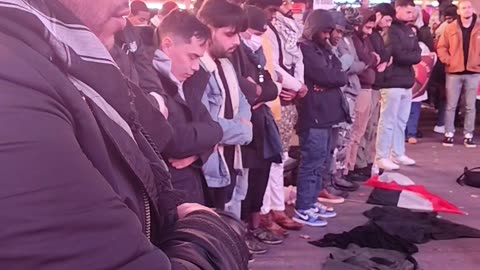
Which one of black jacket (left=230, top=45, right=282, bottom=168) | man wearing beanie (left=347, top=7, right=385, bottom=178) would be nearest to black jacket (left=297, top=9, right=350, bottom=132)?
black jacket (left=230, top=45, right=282, bottom=168)

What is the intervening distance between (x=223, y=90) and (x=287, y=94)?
1347 millimetres

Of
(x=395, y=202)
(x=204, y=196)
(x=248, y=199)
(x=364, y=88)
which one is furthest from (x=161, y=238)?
(x=364, y=88)

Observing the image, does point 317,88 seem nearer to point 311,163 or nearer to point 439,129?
point 311,163

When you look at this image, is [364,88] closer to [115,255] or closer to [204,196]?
[204,196]

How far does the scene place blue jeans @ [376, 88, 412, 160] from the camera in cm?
671

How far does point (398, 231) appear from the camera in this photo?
15.1 ft

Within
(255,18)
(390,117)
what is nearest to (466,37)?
(390,117)

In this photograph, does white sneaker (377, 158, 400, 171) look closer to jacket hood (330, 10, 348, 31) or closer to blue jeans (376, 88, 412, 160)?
blue jeans (376, 88, 412, 160)

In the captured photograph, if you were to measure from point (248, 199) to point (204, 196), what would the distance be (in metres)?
1.18

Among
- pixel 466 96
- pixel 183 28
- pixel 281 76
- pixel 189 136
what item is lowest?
pixel 466 96

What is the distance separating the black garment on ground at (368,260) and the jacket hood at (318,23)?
1.60 meters

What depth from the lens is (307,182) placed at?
4.82 meters

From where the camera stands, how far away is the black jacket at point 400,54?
652 cm

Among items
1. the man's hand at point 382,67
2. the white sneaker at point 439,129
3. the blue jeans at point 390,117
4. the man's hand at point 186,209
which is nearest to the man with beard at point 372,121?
the man's hand at point 382,67
